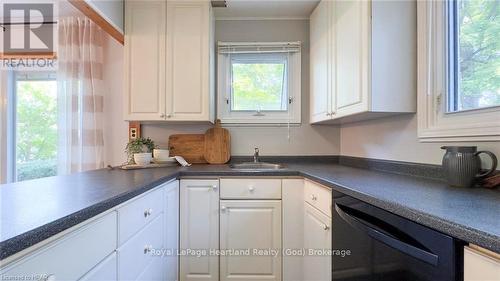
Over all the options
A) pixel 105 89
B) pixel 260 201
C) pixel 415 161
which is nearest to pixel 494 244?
pixel 415 161

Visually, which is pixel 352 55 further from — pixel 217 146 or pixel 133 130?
pixel 133 130

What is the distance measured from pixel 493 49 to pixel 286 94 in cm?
155

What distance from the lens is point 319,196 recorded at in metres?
1.54

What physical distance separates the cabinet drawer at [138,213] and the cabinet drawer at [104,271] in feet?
0.26

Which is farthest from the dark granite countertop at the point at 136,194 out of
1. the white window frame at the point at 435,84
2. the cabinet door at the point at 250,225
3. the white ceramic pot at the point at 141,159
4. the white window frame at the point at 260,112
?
the white window frame at the point at 260,112

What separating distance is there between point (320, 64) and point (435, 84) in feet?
3.02

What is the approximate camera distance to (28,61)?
272cm

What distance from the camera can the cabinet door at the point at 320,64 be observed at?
200cm

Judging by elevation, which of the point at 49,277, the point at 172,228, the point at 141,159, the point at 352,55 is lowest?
the point at 172,228

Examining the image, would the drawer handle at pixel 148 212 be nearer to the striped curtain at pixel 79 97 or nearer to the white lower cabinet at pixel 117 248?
the white lower cabinet at pixel 117 248

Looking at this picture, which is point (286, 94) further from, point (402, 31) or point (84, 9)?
point (84, 9)

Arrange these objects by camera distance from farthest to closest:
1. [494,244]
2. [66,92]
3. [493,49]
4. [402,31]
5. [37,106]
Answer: [37,106] → [66,92] → [402,31] → [493,49] → [494,244]

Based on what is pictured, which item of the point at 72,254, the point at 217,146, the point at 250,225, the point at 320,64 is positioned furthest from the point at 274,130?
the point at 72,254

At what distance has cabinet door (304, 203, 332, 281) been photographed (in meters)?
1.41
